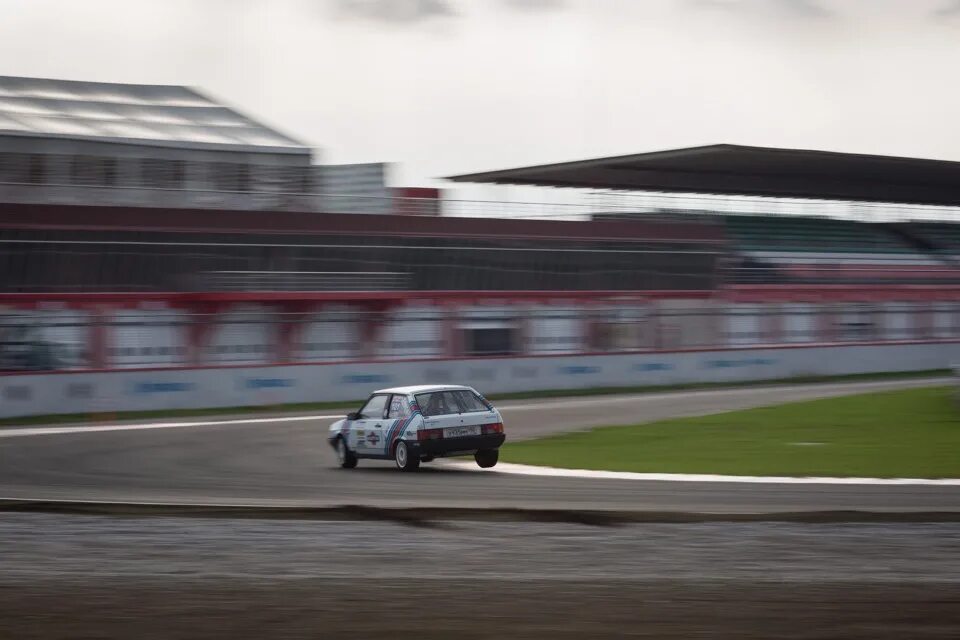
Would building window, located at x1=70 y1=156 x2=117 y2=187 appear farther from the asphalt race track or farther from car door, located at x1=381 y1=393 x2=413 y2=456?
car door, located at x1=381 y1=393 x2=413 y2=456

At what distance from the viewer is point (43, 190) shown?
124ft

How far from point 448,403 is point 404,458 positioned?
3.04ft

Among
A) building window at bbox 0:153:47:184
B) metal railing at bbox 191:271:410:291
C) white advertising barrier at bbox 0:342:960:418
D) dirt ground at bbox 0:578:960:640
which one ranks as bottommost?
white advertising barrier at bbox 0:342:960:418

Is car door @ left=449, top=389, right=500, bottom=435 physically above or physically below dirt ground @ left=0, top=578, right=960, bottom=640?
below

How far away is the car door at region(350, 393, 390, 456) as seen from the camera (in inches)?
689

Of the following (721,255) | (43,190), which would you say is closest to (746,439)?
(43,190)

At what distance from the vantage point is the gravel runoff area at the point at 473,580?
679 centimetres

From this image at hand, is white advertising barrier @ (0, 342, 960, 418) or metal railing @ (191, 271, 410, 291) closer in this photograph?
white advertising barrier @ (0, 342, 960, 418)

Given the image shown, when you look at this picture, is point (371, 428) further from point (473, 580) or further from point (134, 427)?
point (473, 580)

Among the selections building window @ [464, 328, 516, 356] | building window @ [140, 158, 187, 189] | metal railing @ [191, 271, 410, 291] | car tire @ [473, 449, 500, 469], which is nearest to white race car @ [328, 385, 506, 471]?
car tire @ [473, 449, 500, 469]

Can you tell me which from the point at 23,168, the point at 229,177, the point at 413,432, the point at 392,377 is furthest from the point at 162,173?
the point at 413,432

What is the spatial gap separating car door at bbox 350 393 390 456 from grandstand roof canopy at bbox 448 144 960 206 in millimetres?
32490

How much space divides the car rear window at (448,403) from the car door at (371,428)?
722 mm

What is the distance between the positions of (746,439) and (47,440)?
38.8 ft
